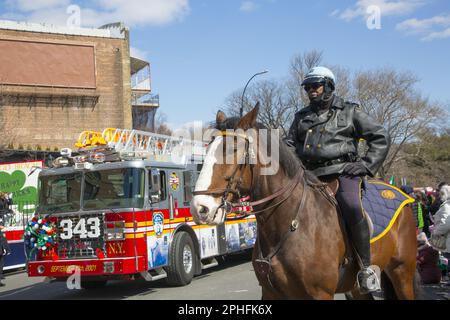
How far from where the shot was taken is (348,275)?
4.74 m

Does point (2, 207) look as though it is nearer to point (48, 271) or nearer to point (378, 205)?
point (48, 271)

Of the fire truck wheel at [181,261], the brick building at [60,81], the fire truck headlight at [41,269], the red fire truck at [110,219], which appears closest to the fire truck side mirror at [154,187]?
the red fire truck at [110,219]

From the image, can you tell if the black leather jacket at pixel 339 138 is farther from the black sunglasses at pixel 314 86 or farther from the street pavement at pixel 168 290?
the street pavement at pixel 168 290

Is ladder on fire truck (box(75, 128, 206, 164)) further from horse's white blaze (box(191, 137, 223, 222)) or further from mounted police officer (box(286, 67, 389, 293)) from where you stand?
horse's white blaze (box(191, 137, 223, 222))

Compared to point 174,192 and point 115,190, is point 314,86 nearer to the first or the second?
point 115,190

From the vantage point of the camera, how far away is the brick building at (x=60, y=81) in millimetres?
42625

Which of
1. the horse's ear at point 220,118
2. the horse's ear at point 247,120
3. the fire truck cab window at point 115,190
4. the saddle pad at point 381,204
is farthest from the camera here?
the fire truck cab window at point 115,190

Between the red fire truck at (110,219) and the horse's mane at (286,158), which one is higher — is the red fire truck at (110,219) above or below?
below

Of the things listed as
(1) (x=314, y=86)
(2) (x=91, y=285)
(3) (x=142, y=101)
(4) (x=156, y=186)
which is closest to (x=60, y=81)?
(3) (x=142, y=101)

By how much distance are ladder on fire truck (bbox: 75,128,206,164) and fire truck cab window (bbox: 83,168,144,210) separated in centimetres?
51

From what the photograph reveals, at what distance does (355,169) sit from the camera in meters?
4.82

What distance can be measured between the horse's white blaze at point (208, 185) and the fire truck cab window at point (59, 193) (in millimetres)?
6895

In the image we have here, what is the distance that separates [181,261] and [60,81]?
37987 mm
